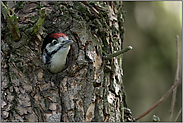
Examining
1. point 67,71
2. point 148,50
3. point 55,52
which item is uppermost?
point 148,50

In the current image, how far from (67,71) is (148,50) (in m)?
4.45

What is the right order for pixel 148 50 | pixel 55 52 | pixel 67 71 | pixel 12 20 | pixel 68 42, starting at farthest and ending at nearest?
pixel 148 50, pixel 55 52, pixel 68 42, pixel 67 71, pixel 12 20

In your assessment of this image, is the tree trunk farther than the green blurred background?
No

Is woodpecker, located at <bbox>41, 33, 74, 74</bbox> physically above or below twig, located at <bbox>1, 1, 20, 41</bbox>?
below

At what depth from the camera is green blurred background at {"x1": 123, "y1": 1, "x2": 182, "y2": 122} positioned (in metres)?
6.94

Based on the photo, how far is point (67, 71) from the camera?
2996 mm

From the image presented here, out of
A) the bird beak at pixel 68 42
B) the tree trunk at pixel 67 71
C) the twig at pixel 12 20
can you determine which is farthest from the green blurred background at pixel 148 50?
the twig at pixel 12 20

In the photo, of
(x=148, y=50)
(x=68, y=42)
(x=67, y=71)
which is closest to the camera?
(x=67, y=71)

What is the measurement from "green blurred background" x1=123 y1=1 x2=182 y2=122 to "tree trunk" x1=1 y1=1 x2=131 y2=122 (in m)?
3.63

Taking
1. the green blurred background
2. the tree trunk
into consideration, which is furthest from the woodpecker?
the green blurred background

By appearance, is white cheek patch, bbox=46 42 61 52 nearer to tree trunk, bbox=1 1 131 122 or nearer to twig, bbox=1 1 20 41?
tree trunk, bbox=1 1 131 122

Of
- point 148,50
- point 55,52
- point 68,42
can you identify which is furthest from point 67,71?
point 148,50

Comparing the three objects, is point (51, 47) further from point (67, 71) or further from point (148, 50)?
point (148, 50)

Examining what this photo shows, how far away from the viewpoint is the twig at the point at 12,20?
260cm
